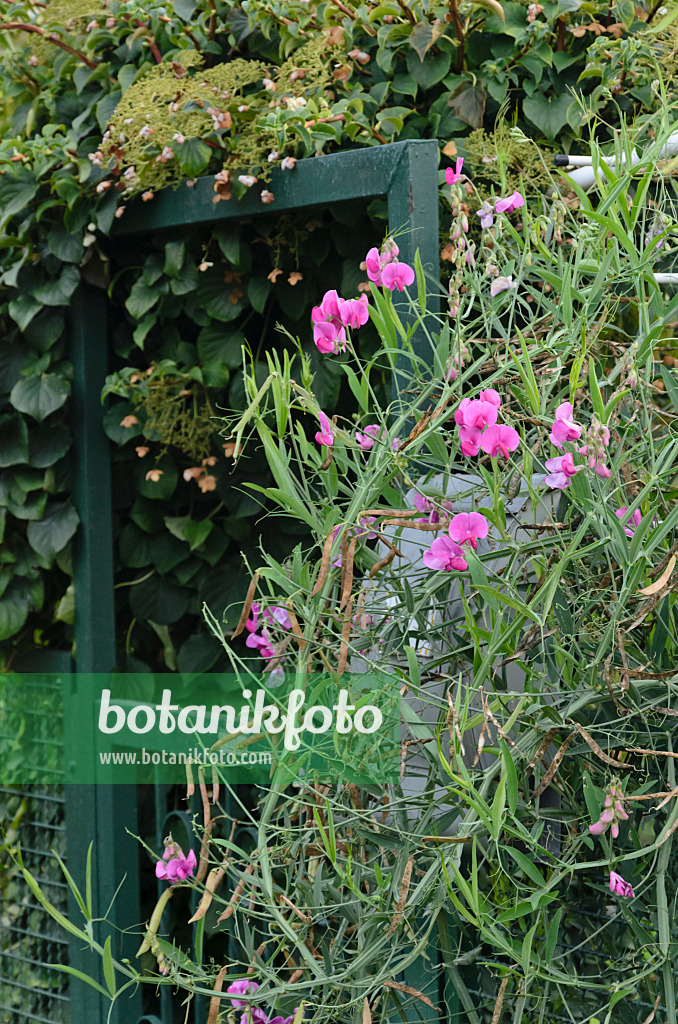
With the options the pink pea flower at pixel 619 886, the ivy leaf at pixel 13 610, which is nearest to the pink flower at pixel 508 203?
the pink pea flower at pixel 619 886

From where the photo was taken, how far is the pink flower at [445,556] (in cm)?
75

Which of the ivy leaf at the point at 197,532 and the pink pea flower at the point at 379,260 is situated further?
the ivy leaf at the point at 197,532

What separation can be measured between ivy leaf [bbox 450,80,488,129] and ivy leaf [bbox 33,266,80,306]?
72 cm

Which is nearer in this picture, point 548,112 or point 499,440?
point 499,440

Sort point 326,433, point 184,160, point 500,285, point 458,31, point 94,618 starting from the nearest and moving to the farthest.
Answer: point 326,433 → point 500,285 → point 458,31 → point 184,160 → point 94,618

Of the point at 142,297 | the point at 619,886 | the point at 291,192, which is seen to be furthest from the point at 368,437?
the point at 142,297

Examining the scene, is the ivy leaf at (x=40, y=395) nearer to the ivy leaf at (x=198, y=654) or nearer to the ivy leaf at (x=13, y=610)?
the ivy leaf at (x=13, y=610)

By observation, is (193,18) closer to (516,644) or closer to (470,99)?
(470,99)

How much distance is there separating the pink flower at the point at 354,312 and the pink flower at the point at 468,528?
0.24m

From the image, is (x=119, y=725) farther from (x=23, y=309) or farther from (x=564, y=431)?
(x=564, y=431)

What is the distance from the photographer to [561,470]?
28.1 inches

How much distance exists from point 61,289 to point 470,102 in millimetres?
770

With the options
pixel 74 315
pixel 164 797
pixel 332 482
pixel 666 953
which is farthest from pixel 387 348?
pixel 74 315

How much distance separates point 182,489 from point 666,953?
1264 millimetres
